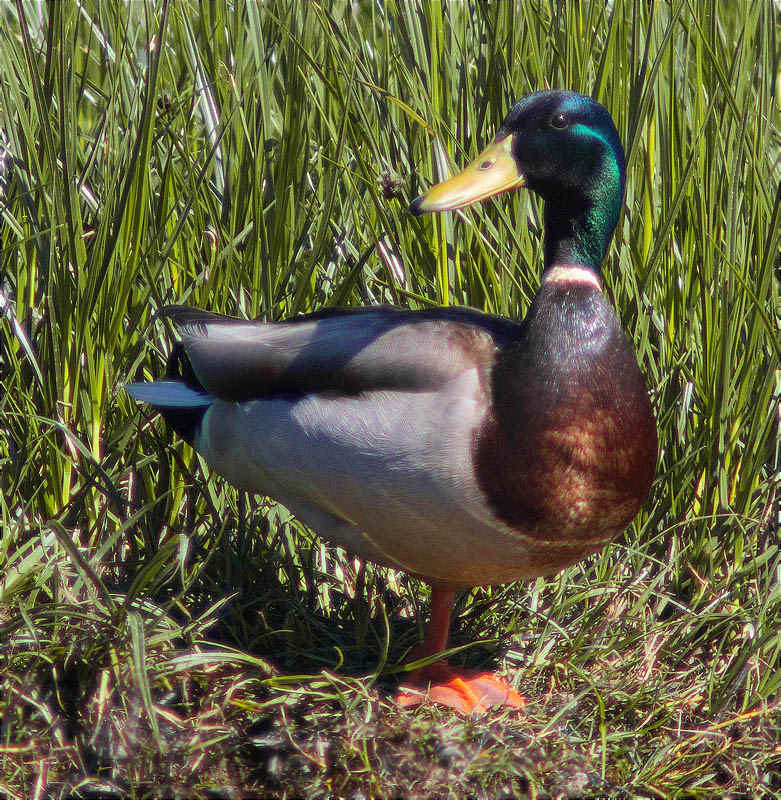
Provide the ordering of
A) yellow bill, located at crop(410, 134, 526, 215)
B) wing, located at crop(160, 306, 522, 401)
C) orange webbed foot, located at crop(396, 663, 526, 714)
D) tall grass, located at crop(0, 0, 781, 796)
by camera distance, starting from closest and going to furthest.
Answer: yellow bill, located at crop(410, 134, 526, 215)
wing, located at crop(160, 306, 522, 401)
orange webbed foot, located at crop(396, 663, 526, 714)
tall grass, located at crop(0, 0, 781, 796)

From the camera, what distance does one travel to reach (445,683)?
2.44 meters

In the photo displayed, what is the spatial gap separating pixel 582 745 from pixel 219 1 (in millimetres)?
2140

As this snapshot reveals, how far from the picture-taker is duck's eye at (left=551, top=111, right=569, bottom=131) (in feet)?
7.16

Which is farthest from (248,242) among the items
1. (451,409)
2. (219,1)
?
(451,409)

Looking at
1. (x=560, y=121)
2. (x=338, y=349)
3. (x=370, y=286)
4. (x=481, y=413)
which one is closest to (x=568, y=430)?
(x=481, y=413)

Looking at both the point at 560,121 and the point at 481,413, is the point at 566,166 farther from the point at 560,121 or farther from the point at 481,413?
the point at 481,413

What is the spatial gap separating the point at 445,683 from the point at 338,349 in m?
0.81

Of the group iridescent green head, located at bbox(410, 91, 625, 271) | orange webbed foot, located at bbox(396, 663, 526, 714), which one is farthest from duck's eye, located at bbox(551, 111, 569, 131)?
orange webbed foot, located at bbox(396, 663, 526, 714)

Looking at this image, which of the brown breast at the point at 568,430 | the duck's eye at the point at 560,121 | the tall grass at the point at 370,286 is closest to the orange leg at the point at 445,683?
the tall grass at the point at 370,286

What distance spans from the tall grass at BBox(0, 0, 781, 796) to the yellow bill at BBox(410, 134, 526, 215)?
36 centimetres

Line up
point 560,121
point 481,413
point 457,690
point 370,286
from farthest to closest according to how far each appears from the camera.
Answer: point 370,286 < point 457,690 < point 560,121 < point 481,413

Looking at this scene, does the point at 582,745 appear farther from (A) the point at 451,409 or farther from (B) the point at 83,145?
(B) the point at 83,145

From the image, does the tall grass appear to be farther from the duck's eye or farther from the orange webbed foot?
the duck's eye

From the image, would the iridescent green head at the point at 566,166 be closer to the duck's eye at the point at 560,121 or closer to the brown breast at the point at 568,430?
the duck's eye at the point at 560,121
